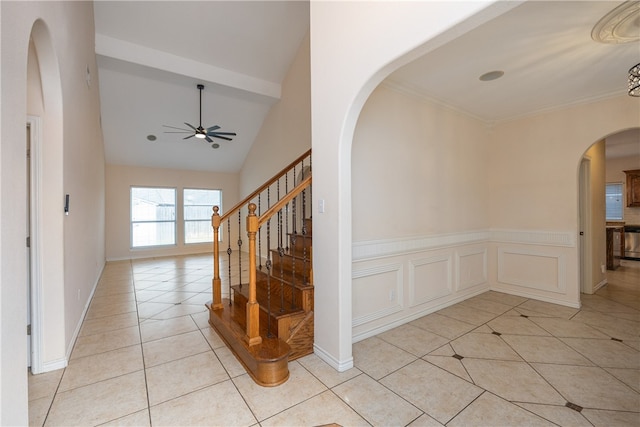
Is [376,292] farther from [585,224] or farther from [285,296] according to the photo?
[585,224]

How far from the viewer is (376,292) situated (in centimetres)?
289

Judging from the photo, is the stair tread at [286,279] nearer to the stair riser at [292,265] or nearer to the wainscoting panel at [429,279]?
the stair riser at [292,265]

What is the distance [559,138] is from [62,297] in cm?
583

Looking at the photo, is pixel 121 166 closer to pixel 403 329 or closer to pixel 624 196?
pixel 403 329

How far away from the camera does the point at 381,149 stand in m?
2.98

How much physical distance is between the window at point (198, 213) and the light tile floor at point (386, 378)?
17.3 feet

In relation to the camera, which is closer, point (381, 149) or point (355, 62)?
point (355, 62)

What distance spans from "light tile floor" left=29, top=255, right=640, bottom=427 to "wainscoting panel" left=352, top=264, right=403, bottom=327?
0.78 ft

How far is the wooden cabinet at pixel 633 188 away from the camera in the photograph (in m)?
6.94

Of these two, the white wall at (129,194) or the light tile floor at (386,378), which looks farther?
the white wall at (129,194)

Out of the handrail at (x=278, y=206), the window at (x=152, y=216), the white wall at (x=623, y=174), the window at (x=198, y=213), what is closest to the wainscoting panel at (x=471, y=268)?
the handrail at (x=278, y=206)

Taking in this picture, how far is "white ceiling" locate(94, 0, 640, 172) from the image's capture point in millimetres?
2365

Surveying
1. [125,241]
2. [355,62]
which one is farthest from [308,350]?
[125,241]

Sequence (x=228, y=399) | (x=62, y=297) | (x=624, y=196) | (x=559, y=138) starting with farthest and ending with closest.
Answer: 1. (x=624, y=196)
2. (x=559, y=138)
3. (x=62, y=297)
4. (x=228, y=399)
